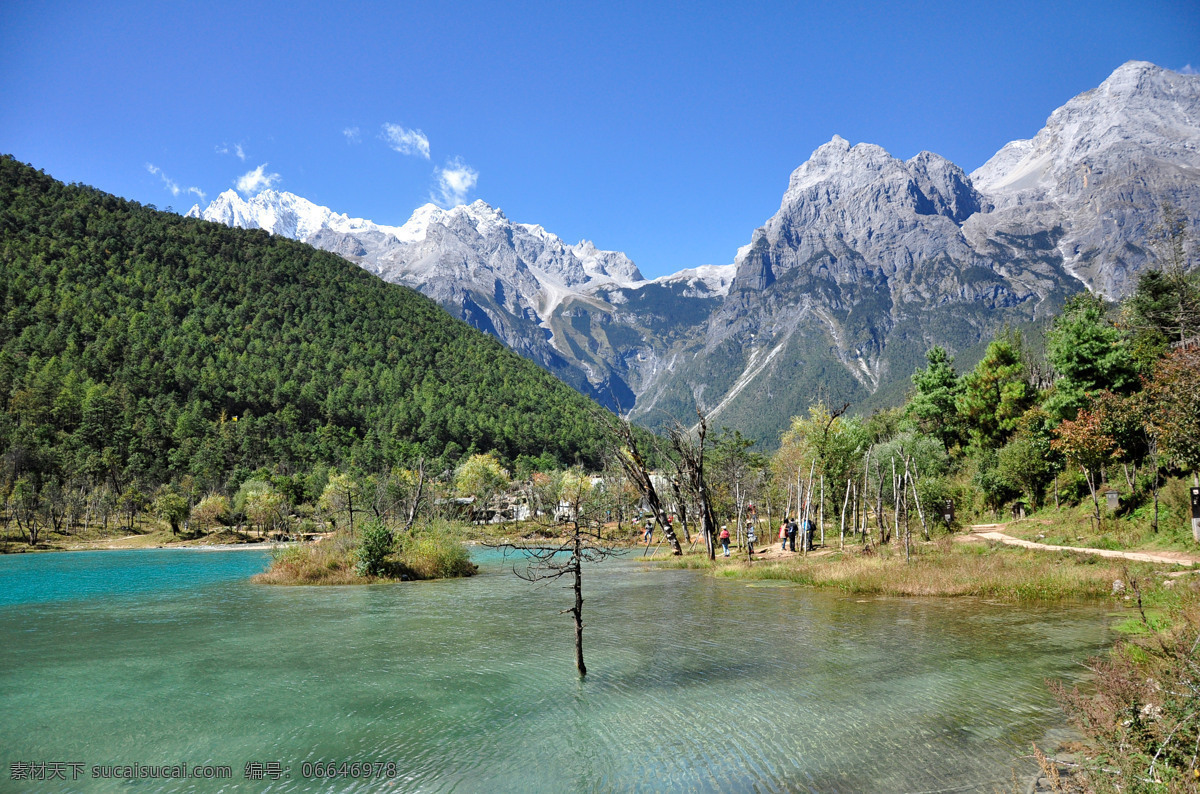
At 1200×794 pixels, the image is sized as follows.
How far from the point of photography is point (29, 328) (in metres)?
126

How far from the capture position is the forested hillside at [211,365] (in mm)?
111250

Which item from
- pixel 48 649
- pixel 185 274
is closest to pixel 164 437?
pixel 185 274

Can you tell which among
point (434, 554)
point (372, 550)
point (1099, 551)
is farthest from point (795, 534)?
point (372, 550)

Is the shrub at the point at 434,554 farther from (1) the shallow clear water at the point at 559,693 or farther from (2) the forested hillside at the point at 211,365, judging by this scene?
(2) the forested hillside at the point at 211,365

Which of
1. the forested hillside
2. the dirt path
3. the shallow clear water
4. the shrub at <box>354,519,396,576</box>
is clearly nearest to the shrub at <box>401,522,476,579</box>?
the shrub at <box>354,519,396,576</box>

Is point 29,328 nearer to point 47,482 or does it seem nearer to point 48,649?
point 47,482

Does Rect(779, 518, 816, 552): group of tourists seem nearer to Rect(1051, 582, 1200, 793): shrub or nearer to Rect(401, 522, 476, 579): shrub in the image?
Rect(401, 522, 476, 579): shrub

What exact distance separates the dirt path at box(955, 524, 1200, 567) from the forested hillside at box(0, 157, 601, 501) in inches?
2643

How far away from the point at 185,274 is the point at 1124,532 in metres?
199

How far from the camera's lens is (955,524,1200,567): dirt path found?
20.8 metres

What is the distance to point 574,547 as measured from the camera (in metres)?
12.2

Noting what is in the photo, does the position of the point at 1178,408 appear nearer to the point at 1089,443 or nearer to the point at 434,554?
the point at 1089,443

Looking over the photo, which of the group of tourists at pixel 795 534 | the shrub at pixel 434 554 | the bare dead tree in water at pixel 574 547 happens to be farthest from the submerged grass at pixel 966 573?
the shrub at pixel 434 554

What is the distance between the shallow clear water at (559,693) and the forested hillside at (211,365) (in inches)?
3062
